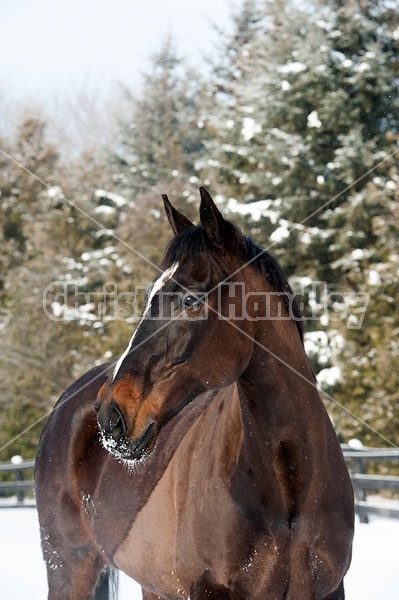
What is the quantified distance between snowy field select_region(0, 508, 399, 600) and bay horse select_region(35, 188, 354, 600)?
3.17m

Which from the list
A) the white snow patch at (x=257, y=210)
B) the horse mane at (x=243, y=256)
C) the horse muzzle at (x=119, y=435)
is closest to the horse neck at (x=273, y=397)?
the horse mane at (x=243, y=256)

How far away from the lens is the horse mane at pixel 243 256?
290 centimetres

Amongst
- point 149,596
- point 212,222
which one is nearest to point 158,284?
point 212,222

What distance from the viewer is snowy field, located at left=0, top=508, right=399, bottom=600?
244 inches

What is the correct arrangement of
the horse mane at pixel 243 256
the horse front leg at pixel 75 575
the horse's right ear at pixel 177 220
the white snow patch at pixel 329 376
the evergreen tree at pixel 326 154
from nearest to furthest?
the horse mane at pixel 243 256
the horse's right ear at pixel 177 220
the horse front leg at pixel 75 575
the white snow patch at pixel 329 376
the evergreen tree at pixel 326 154

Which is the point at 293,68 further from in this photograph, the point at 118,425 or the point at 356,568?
the point at 118,425

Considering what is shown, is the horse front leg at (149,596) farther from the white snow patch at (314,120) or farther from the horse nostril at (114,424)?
the white snow patch at (314,120)

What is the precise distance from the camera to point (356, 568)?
265 inches

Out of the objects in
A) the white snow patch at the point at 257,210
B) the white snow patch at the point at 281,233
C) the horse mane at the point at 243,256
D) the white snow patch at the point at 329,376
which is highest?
the white snow patch at the point at 257,210

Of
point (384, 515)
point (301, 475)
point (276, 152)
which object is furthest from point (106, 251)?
point (301, 475)

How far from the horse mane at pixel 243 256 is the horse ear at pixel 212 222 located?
30 millimetres

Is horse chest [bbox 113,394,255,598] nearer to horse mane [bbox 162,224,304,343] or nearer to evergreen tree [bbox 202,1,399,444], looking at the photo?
horse mane [bbox 162,224,304,343]

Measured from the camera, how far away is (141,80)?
27078mm

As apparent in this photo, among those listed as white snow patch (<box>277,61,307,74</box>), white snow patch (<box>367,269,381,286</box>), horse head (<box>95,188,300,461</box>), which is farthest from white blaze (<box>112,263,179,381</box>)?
white snow patch (<box>277,61,307,74</box>)
